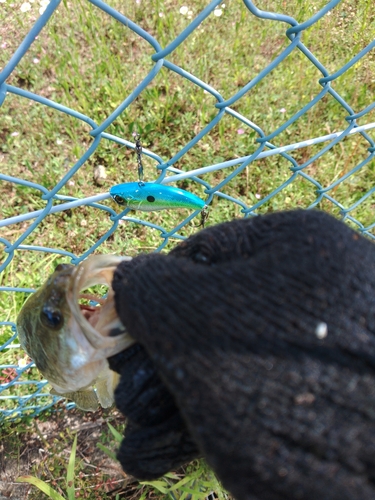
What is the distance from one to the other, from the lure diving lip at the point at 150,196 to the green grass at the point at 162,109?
1.19m

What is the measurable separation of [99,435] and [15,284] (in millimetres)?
918

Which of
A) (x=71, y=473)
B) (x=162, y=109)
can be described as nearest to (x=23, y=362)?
(x=71, y=473)

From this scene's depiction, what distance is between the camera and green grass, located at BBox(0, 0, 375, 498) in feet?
7.99

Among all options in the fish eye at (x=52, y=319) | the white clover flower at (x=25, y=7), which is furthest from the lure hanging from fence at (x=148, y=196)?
the white clover flower at (x=25, y=7)

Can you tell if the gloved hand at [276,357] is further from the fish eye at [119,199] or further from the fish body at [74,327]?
the fish eye at [119,199]

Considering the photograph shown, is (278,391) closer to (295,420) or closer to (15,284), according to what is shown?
(295,420)

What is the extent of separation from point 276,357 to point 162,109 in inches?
89.9

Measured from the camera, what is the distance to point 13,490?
1.86 m

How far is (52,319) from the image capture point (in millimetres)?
930

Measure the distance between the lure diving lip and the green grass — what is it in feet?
3.89

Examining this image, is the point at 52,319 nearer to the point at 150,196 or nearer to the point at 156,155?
the point at 150,196

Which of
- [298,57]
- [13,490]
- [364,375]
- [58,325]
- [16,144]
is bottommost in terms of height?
[13,490]

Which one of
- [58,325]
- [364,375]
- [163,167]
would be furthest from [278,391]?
[163,167]

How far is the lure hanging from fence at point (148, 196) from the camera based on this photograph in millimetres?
1099
